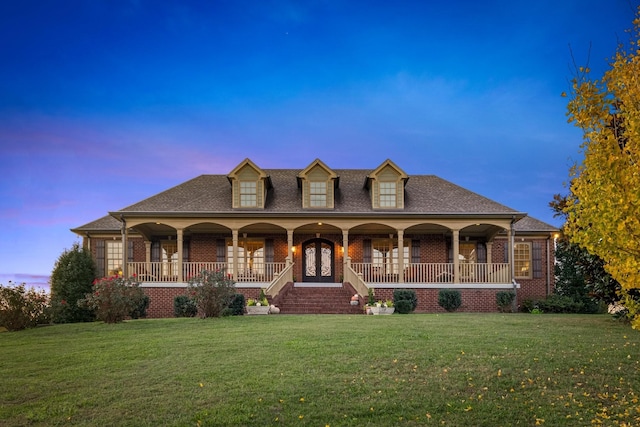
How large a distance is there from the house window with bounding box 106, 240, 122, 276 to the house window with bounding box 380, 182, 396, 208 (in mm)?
13932

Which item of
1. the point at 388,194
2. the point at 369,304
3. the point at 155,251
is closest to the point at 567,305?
the point at 388,194

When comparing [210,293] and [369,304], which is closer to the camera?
[210,293]

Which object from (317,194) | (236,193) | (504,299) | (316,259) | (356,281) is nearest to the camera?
(356,281)

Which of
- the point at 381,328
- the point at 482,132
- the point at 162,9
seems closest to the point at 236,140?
the point at 162,9

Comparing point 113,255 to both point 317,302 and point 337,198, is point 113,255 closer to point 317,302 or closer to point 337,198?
point 337,198

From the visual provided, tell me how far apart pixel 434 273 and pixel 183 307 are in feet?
36.8

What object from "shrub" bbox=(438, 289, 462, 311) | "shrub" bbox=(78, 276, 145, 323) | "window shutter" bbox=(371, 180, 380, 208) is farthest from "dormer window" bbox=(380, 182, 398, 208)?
"shrub" bbox=(78, 276, 145, 323)

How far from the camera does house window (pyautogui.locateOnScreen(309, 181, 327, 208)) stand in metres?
24.6

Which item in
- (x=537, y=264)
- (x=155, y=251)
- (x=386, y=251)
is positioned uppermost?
(x=155, y=251)

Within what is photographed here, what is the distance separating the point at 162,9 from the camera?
1941 centimetres

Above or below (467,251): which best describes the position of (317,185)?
above

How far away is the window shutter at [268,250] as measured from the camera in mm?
26672

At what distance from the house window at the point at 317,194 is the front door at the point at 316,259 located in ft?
9.15

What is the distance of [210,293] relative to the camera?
16.8 metres
